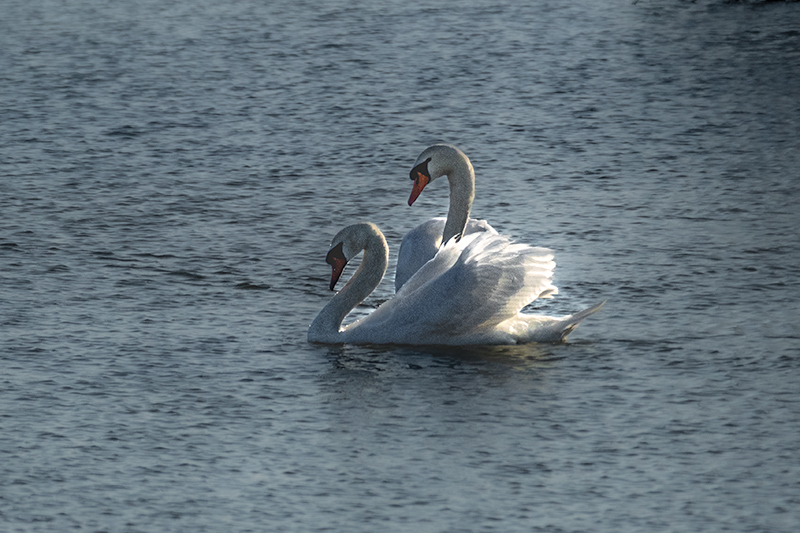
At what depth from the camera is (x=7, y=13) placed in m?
23.8

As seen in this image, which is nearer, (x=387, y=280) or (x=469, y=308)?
(x=469, y=308)

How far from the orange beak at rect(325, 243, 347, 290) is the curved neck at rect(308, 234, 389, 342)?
0.64 feet

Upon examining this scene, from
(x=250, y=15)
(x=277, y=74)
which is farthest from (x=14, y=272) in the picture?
(x=250, y=15)

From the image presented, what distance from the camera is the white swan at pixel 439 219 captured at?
11.7m

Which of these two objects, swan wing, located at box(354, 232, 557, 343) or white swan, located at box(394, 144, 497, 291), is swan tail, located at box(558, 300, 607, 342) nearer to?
swan wing, located at box(354, 232, 557, 343)

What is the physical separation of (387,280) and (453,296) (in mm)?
1892

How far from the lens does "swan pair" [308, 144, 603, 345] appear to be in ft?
34.6

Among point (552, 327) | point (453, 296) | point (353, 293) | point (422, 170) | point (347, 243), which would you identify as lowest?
point (552, 327)

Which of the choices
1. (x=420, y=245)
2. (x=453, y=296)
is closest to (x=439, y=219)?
(x=420, y=245)

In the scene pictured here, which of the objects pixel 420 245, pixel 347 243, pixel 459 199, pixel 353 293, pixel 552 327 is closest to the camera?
pixel 552 327

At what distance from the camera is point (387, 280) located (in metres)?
12.4

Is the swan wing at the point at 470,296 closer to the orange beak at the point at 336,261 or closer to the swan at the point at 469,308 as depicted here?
the swan at the point at 469,308

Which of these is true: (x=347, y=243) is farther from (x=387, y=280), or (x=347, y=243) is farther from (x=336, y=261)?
(x=387, y=280)

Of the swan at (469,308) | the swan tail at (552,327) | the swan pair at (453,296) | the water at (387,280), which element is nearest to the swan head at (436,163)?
the water at (387,280)
